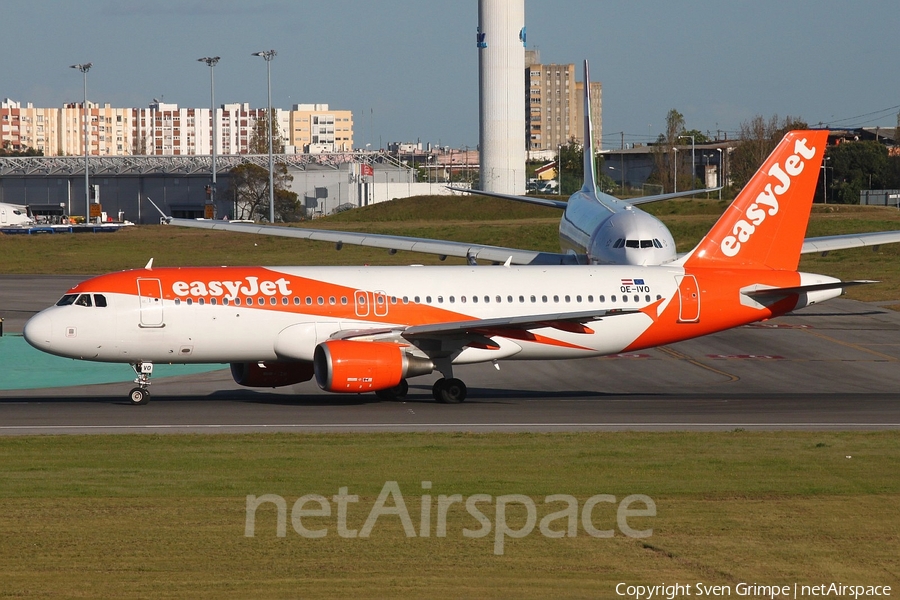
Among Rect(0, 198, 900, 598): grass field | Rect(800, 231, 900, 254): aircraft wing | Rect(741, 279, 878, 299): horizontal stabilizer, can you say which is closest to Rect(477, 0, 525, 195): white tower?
Rect(800, 231, 900, 254): aircraft wing

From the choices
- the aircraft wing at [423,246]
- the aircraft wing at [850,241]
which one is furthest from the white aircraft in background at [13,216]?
the aircraft wing at [850,241]

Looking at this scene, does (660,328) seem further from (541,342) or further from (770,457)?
(770,457)

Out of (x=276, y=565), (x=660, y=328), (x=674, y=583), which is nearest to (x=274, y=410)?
(x=660, y=328)

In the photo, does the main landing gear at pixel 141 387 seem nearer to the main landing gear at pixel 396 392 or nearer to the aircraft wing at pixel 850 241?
the main landing gear at pixel 396 392

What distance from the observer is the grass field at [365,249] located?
8219 centimetres

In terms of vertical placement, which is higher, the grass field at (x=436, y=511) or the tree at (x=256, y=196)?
the tree at (x=256, y=196)

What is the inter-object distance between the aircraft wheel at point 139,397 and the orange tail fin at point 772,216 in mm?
15099

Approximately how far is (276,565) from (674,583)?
181 inches

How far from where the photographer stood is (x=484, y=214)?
408 ft

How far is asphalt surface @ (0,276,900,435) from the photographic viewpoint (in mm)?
26344

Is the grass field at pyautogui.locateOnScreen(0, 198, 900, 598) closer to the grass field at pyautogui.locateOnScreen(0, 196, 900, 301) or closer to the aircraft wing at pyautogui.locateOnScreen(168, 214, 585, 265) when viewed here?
the aircraft wing at pyautogui.locateOnScreen(168, 214, 585, 265)

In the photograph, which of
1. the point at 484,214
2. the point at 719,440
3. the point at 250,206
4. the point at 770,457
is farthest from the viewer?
the point at 250,206

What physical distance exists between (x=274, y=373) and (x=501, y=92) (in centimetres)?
10027

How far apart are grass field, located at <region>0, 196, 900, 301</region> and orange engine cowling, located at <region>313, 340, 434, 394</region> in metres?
45.5
